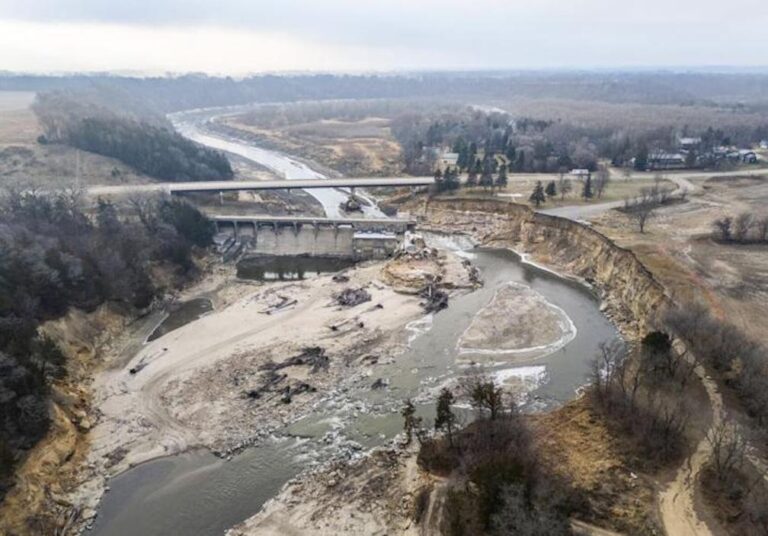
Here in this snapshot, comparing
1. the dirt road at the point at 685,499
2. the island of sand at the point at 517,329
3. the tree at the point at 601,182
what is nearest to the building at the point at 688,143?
the tree at the point at 601,182

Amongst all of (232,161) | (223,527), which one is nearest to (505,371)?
(223,527)

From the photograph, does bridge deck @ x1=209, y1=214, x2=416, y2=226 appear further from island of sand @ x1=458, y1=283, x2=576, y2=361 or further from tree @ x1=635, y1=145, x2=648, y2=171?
tree @ x1=635, y1=145, x2=648, y2=171

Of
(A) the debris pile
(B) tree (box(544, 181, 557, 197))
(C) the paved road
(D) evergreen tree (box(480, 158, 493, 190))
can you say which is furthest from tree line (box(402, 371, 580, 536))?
(D) evergreen tree (box(480, 158, 493, 190))

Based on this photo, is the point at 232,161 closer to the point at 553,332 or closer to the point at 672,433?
the point at 553,332

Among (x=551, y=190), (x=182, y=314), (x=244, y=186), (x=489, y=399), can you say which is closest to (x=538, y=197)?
(x=551, y=190)

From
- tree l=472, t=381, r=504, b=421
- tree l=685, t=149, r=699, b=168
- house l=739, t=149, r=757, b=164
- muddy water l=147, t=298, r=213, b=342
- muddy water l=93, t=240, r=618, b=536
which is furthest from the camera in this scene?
house l=739, t=149, r=757, b=164
